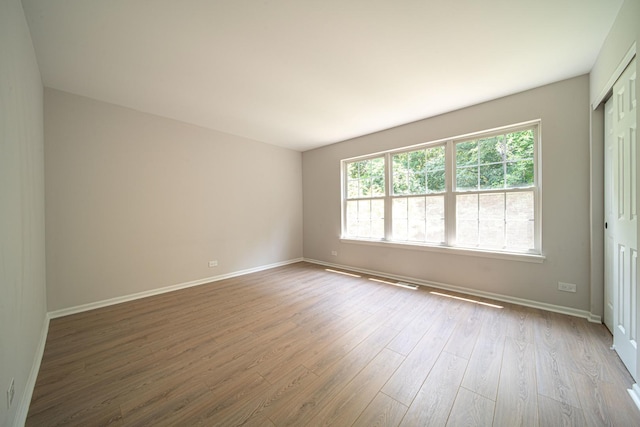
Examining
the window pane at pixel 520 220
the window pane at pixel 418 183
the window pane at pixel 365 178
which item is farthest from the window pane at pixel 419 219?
the window pane at pixel 520 220

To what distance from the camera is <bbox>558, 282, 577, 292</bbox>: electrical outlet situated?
254cm

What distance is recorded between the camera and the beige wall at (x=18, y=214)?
121 centimetres

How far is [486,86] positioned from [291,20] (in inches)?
95.7

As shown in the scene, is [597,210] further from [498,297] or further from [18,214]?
[18,214]

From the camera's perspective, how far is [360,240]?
4473 mm

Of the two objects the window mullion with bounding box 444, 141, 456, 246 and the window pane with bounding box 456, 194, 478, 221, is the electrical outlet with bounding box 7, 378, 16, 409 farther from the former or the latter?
the window pane with bounding box 456, 194, 478, 221

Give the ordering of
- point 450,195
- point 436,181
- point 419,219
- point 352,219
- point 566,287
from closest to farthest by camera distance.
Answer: point 566,287, point 450,195, point 436,181, point 419,219, point 352,219

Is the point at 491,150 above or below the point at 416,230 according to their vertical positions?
above

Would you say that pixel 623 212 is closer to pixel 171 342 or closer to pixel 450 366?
pixel 450 366

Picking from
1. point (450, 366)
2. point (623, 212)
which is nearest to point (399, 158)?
point (623, 212)

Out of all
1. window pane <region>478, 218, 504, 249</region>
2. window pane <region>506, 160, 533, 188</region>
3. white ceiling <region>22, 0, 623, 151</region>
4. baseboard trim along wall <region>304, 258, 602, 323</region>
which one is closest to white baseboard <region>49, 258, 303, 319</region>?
baseboard trim along wall <region>304, 258, 602, 323</region>

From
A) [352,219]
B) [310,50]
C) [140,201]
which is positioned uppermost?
[310,50]

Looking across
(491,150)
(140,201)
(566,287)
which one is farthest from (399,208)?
(140,201)

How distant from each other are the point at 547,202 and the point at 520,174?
46 cm
